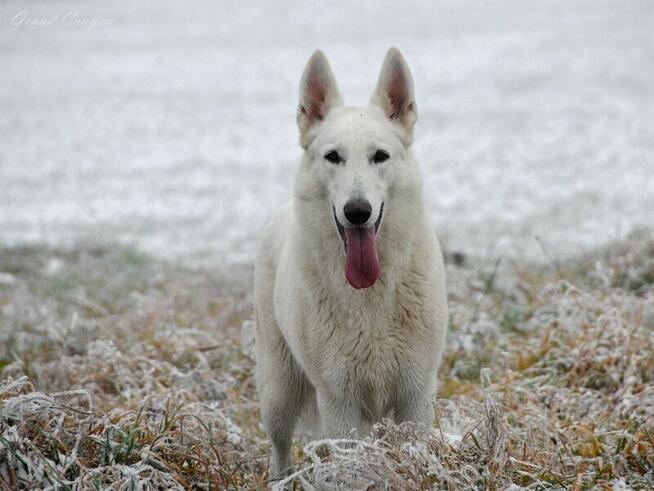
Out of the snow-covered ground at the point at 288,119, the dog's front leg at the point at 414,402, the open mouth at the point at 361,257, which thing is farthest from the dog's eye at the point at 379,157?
the snow-covered ground at the point at 288,119

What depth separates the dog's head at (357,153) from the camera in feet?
11.4

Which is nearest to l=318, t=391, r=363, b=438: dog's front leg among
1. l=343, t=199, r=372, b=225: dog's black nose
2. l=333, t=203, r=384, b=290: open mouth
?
l=333, t=203, r=384, b=290: open mouth

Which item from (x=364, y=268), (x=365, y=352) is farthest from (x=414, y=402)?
(x=364, y=268)

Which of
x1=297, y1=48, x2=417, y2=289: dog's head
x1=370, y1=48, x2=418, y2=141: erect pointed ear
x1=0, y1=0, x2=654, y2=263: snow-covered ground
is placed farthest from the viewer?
x1=0, y1=0, x2=654, y2=263: snow-covered ground

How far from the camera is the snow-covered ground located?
38.3 ft

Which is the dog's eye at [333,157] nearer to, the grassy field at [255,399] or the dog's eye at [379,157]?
the dog's eye at [379,157]

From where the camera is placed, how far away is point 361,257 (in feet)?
11.5

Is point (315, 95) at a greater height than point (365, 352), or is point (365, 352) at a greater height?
point (315, 95)

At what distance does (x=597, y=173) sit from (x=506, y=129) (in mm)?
3741

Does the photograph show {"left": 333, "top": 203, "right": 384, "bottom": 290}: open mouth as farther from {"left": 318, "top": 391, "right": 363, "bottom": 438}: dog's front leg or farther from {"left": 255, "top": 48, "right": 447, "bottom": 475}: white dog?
{"left": 318, "top": 391, "right": 363, "bottom": 438}: dog's front leg

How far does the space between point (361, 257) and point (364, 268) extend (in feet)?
0.18

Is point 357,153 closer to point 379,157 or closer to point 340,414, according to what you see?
point 379,157

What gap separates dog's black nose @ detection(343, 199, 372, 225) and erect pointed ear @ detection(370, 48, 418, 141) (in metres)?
0.70

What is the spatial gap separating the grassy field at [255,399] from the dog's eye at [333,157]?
1.25 metres
